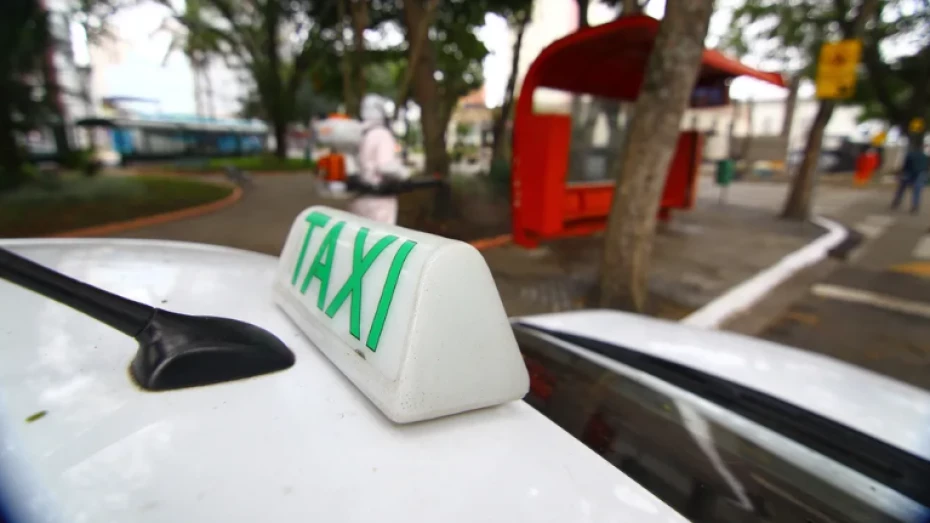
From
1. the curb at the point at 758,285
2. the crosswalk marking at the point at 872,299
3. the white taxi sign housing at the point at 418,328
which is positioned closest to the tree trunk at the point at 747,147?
the curb at the point at 758,285

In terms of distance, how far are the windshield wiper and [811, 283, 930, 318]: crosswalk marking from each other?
4.90 metres

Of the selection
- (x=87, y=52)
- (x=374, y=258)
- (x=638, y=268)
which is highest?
(x=87, y=52)

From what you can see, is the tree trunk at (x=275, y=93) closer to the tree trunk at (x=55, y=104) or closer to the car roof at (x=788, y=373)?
the tree trunk at (x=55, y=104)

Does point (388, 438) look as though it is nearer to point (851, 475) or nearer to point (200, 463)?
point (200, 463)

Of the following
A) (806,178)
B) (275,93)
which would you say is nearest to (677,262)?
(806,178)

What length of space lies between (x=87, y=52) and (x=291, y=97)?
690 inches

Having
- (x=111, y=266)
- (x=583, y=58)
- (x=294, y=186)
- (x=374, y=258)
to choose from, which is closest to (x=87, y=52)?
(x=294, y=186)

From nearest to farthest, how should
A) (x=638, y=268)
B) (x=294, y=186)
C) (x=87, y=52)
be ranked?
(x=87, y=52)
(x=294, y=186)
(x=638, y=268)

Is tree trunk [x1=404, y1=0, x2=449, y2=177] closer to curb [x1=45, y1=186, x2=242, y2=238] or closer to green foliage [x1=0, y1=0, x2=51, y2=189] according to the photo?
curb [x1=45, y1=186, x2=242, y2=238]

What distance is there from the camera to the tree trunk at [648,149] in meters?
3.94

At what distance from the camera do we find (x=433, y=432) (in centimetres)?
87

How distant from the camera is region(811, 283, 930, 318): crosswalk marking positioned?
5082 mm

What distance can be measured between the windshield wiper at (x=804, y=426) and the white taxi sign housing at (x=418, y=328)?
34.8 inches

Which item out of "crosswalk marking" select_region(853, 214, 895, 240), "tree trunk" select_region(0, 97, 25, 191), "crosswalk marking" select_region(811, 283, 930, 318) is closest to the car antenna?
"tree trunk" select_region(0, 97, 25, 191)
